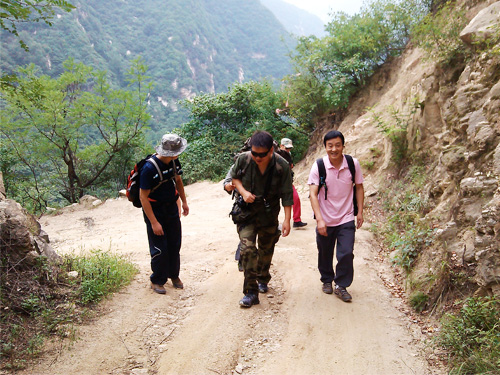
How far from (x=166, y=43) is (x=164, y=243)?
220 ft

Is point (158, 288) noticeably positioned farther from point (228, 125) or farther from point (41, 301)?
point (228, 125)

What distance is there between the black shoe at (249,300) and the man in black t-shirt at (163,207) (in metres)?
1.01

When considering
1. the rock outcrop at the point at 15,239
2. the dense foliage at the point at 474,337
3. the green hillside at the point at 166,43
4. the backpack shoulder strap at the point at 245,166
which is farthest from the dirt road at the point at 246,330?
the green hillside at the point at 166,43

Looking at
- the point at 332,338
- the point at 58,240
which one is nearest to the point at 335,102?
the point at 58,240

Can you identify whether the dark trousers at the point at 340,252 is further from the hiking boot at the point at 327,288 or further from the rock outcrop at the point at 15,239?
the rock outcrop at the point at 15,239

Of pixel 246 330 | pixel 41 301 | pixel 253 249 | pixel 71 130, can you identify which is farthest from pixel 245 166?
pixel 71 130

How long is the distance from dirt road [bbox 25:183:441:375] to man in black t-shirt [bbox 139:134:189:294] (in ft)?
0.93

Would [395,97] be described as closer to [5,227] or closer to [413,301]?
[413,301]

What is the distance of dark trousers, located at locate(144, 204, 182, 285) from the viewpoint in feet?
14.8

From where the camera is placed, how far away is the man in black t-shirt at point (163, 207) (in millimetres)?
4289

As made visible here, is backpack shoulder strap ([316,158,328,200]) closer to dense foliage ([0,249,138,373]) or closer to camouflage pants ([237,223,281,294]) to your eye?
camouflage pants ([237,223,281,294])

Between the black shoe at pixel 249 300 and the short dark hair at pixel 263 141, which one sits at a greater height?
the short dark hair at pixel 263 141

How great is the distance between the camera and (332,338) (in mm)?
3594

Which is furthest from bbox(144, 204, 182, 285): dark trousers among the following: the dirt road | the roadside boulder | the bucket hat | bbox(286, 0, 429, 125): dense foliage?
bbox(286, 0, 429, 125): dense foliage
